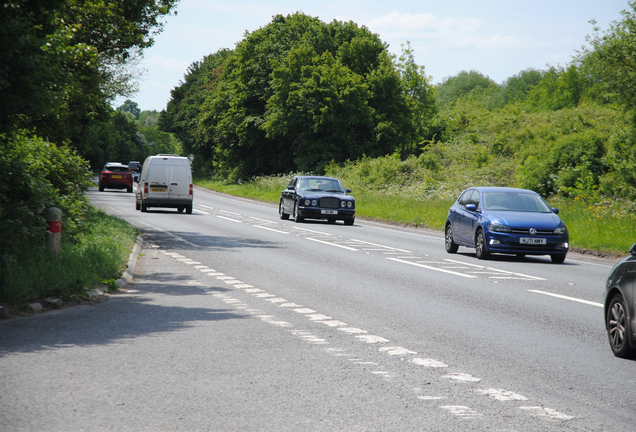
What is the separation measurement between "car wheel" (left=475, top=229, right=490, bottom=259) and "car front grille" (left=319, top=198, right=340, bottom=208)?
11599mm

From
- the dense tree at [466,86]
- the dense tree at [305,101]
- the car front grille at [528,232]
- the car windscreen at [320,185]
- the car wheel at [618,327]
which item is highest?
the dense tree at [466,86]

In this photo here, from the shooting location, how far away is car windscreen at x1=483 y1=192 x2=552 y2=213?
56.8ft

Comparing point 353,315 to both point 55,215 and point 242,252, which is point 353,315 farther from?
point 242,252

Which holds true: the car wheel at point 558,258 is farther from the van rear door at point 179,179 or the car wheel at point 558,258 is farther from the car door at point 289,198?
the van rear door at point 179,179

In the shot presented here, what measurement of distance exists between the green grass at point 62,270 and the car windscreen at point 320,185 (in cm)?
1570

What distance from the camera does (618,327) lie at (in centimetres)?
688

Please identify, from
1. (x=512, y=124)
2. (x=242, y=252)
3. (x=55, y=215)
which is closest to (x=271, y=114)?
(x=512, y=124)

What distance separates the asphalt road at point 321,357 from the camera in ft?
15.7

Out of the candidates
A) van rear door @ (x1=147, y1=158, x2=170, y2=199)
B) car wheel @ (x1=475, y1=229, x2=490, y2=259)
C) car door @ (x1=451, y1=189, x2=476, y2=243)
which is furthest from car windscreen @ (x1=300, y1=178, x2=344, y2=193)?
car wheel @ (x1=475, y1=229, x2=490, y2=259)

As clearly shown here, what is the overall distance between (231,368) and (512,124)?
4340cm

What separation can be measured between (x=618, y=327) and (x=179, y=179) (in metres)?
25.4

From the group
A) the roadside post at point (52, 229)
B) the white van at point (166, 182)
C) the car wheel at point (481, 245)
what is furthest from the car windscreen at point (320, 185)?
the roadside post at point (52, 229)

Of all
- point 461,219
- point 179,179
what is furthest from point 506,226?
point 179,179

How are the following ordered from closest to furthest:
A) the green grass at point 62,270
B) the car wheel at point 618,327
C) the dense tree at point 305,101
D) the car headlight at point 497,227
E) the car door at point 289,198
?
the car wheel at point 618,327
the green grass at point 62,270
the car headlight at point 497,227
the car door at point 289,198
the dense tree at point 305,101
